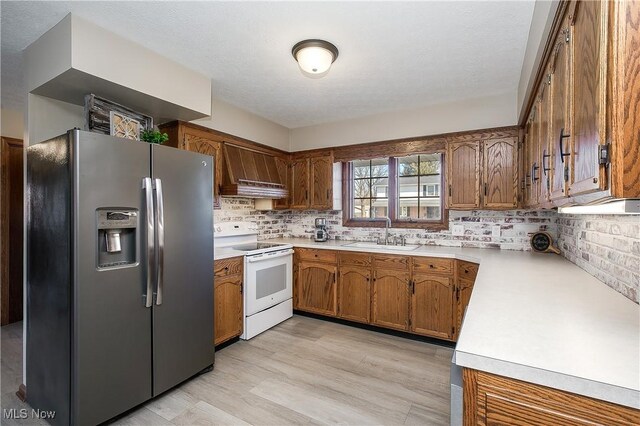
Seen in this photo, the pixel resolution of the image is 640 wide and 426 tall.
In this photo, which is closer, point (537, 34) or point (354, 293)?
point (537, 34)

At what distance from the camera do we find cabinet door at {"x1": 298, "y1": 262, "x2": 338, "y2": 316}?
3.59m

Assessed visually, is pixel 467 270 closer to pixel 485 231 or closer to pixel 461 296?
pixel 461 296

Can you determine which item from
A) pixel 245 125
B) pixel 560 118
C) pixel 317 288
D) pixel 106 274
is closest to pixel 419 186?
pixel 317 288

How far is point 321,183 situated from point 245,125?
1.19 m

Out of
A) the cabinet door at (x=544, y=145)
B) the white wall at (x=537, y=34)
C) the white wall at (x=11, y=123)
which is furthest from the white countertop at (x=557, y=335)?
the white wall at (x=11, y=123)

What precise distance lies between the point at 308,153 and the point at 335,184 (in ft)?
1.88

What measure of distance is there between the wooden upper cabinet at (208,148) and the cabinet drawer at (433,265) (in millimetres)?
2182

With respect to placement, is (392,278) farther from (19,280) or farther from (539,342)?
(19,280)

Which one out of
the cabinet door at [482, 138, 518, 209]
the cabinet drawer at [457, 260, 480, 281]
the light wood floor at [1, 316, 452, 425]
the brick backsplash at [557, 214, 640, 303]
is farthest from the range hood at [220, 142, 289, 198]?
the brick backsplash at [557, 214, 640, 303]

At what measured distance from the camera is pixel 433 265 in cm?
304

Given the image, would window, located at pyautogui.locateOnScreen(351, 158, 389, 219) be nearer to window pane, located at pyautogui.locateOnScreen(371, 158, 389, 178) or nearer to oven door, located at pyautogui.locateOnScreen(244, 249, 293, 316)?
window pane, located at pyautogui.locateOnScreen(371, 158, 389, 178)

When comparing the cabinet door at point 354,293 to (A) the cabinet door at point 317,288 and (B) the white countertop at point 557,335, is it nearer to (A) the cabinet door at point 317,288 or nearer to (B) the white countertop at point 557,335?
(A) the cabinet door at point 317,288

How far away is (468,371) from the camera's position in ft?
3.00

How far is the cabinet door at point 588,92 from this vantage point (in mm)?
860
